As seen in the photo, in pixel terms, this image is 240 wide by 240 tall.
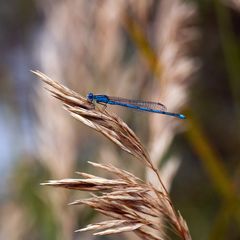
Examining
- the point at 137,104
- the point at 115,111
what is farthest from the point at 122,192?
the point at 115,111

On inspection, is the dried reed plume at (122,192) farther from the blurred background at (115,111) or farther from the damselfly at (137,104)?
the blurred background at (115,111)

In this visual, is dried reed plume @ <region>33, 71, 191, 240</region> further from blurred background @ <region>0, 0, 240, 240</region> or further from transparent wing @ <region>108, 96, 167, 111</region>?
Answer: blurred background @ <region>0, 0, 240, 240</region>

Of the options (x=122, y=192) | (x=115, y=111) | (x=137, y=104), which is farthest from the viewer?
(x=115, y=111)

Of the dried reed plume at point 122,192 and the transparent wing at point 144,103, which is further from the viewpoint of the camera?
the transparent wing at point 144,103

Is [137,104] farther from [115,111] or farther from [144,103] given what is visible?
[115,111]

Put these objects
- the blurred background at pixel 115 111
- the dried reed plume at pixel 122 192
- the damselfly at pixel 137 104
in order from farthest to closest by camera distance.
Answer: the blurred background at pixel 115 111 → the damselfly at pixel 137 104 → the dried reed plume at pixel 122 192

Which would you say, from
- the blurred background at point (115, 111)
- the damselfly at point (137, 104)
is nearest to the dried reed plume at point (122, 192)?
the damselfly at point (137, 104)

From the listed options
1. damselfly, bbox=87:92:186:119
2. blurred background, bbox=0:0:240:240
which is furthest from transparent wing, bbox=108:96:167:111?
blurred background, bbox=0:0:240:240

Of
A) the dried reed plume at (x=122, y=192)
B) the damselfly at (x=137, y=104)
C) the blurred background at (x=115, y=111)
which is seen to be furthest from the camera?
the blurred background at (x=115, y=111)
